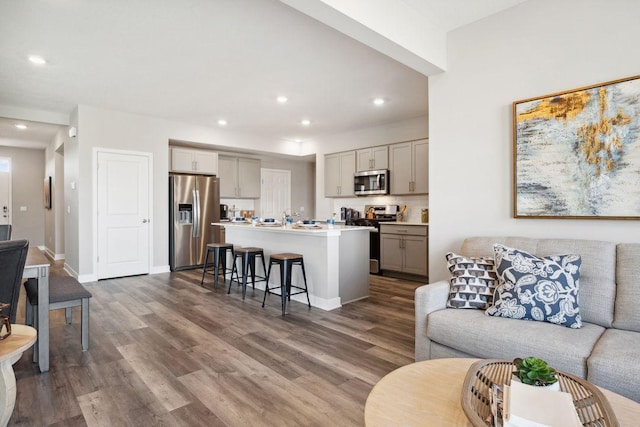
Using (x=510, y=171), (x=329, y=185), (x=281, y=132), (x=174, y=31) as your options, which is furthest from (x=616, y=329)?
(x=281, y=132)

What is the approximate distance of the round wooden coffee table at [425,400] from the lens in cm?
107

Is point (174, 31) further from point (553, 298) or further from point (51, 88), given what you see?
point (553, 298)

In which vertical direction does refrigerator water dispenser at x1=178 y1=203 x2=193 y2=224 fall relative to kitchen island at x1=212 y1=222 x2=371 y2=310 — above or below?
above

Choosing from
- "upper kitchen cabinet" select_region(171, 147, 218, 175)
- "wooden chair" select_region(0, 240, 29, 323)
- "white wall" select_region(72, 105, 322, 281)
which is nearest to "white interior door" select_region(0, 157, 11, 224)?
"white wall" select_region(72, 105, 322, 281)

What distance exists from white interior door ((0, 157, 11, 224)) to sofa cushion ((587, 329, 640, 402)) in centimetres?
1079

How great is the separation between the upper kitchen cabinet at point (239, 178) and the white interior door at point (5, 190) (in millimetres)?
5369

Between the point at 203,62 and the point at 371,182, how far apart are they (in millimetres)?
3497

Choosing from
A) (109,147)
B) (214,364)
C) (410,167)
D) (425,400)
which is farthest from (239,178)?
(425,400)

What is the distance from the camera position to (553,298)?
193 cm

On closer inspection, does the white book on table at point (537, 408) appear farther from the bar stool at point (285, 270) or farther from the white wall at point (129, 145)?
the white wall at point (129, 145)

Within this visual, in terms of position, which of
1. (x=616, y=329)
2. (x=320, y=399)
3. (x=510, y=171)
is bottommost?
(x=320, y=399)

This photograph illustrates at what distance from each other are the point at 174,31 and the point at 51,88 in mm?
2560

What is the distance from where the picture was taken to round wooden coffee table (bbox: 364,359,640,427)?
42.2 inches

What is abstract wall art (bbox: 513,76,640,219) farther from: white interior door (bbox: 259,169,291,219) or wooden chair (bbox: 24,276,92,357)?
white interior door (bbox: 259,169,291,219)
